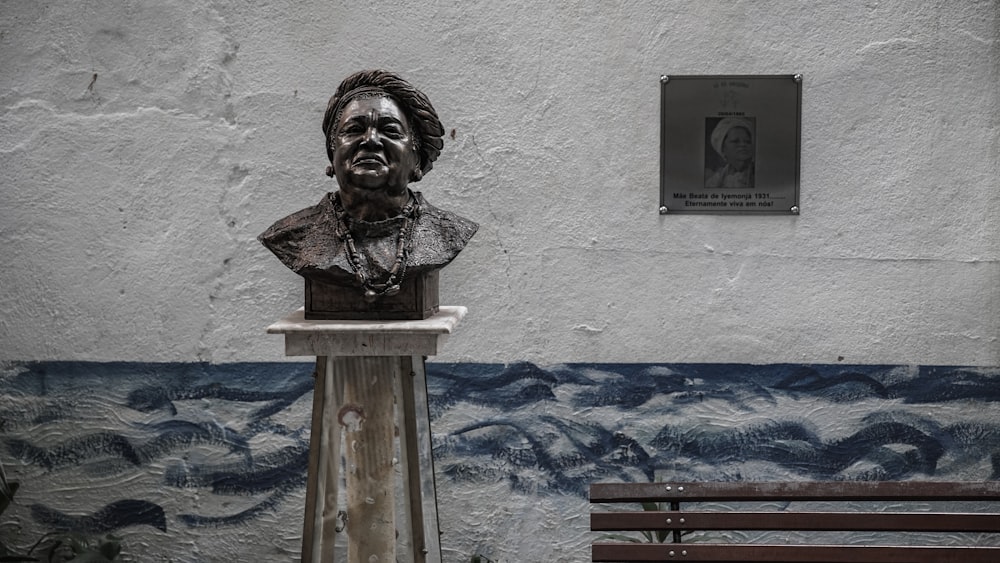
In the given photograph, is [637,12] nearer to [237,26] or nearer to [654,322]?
[654,322]

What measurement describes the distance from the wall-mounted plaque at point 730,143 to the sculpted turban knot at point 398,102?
127 centimetres

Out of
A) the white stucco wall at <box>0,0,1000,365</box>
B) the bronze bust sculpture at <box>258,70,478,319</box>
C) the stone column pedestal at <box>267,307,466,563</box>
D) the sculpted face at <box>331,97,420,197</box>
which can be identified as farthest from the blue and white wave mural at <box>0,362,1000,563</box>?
the sculpted face at <box>331,97,420,197</box>

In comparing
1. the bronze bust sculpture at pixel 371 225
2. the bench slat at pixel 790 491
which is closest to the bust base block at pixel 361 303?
the bronze bust sculpture at pixel 371 225

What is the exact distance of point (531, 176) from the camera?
12.0 ft

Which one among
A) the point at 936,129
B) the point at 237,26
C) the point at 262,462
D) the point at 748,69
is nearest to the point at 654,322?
the point at 748,69

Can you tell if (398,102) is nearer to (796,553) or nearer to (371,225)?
(371,225)

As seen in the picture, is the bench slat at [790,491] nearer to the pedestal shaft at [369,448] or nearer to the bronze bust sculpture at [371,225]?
the pedestal shaft at [369,448]

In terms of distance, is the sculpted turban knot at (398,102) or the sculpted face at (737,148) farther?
the sculpted face at (737,148)

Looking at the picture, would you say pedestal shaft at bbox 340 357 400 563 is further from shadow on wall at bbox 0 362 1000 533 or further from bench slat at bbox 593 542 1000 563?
shadow on wall at bbox 0 362 1000 533

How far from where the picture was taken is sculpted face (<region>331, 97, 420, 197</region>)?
2500 millimetres

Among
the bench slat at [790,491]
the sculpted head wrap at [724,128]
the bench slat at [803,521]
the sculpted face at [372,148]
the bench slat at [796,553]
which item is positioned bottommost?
the bench slat at [796,553]

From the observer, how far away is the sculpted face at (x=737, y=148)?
3.62 m

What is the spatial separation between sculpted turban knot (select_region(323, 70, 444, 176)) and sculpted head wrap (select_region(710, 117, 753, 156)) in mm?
1382

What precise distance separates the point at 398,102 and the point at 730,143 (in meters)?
1.58
